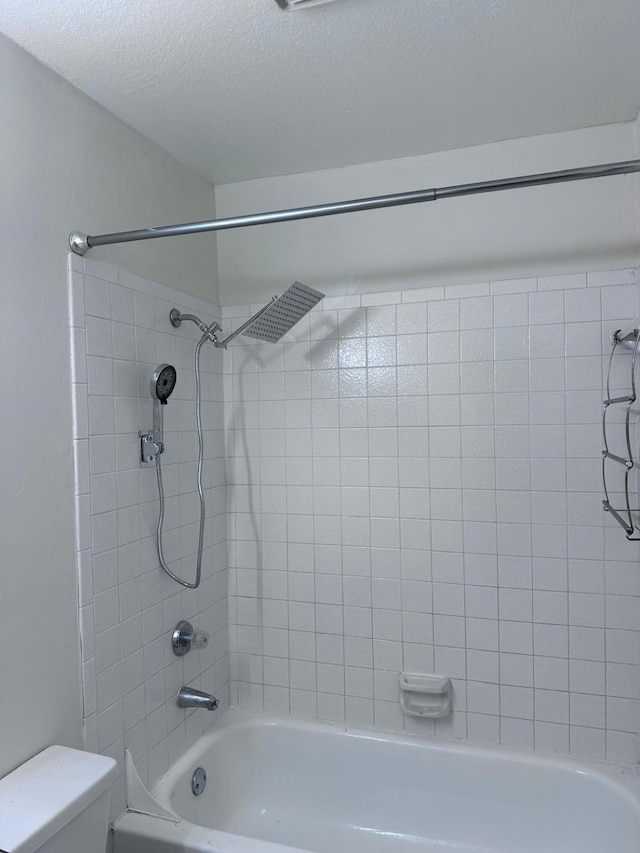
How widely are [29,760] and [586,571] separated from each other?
1.67m

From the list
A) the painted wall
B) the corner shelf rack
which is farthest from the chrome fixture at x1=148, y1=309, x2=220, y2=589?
the corner shelf rack

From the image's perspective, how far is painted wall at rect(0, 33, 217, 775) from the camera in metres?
1.36

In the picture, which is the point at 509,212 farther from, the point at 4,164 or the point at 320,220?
the point at 4,164

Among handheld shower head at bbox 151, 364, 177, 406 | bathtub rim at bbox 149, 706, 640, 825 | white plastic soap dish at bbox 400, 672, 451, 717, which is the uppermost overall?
handheld shower head at bbox 151, 364, 177, 406

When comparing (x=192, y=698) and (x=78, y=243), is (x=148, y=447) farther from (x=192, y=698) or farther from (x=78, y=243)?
(x=192, y=698)

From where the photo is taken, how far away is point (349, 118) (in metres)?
1.83

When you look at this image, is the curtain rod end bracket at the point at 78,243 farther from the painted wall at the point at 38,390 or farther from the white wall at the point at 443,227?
the white wall at the point at 443,227

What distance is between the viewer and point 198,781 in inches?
77.6

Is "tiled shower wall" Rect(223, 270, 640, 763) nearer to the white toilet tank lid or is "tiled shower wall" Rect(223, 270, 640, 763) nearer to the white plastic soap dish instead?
the white plastic soap dish

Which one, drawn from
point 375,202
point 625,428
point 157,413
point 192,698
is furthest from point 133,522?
point 625,428

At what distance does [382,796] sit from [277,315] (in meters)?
1.69

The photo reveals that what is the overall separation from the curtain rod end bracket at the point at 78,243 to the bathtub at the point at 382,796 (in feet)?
5.18

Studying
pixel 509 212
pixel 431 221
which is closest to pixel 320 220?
pixel 431 221

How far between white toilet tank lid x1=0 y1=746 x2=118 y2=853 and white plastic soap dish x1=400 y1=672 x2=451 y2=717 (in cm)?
106
